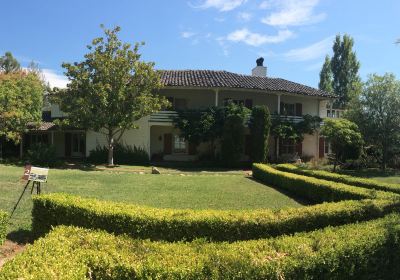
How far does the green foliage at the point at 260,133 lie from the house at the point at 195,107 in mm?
2841

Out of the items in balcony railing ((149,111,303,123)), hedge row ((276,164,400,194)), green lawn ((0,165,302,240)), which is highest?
balcony railing ((149,111,303,123))

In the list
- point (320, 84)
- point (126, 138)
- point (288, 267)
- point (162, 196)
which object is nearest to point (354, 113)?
point (126, 138)

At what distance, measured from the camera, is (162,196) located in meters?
13.6

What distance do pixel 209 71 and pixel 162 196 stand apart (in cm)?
2200

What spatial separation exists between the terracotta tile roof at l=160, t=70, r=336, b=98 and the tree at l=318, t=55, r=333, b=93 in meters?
22.5

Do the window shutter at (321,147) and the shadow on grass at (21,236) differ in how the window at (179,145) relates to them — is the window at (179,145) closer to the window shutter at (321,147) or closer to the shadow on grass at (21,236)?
the window shutter at (321,147)

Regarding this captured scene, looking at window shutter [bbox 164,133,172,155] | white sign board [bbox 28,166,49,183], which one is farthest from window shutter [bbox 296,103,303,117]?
white sign board [bbox 28,166,49,183]

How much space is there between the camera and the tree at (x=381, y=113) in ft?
90.1

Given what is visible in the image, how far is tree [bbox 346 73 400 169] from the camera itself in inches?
1081

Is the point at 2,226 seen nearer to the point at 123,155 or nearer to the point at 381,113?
the point at 123,155

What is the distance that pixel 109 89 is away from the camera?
2467 centimetres

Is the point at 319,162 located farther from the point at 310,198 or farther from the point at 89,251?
the point at 89,251

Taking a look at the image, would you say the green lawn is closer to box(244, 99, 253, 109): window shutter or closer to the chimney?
box(244, 99, 253, 109): window shutter

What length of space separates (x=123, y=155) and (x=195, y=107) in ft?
22.7
